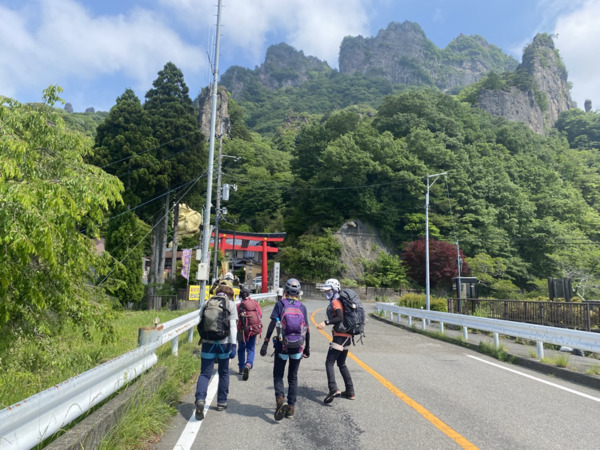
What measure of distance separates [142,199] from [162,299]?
7.51m

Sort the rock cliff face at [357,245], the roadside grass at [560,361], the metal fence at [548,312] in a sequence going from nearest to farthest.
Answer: the roadside grass at [560,361], the metal fence at [548,312], the rock cliff face at [357,245]

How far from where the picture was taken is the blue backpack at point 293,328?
5.22 m

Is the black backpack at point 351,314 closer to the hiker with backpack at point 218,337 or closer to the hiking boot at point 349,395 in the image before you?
the hiking boot at point 349,395

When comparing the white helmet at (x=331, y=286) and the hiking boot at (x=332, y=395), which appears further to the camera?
the white helmet at (x=331, y=286)

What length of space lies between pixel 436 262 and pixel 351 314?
3937cm

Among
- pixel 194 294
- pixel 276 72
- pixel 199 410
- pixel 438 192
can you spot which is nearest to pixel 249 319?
pixel 199 410

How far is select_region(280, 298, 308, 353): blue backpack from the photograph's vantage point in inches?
206

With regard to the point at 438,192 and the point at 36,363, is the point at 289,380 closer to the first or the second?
the point at 36,363

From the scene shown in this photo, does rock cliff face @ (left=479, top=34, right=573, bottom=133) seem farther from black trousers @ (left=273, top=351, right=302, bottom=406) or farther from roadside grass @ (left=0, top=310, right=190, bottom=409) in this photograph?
roadside grass @ (left=0, top=310, right=190, bottom=409)

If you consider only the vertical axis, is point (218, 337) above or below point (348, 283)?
above

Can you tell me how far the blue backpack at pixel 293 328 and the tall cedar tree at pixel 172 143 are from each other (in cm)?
2605

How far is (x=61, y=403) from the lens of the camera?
121 inches

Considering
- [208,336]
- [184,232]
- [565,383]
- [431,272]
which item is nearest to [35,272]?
[208,336]

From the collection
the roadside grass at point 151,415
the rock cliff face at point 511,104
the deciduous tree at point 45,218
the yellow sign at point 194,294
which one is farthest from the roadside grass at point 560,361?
the rock cliff face at point 511,104
